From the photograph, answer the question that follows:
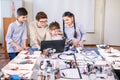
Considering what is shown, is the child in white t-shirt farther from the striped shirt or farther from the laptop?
the striped shirt

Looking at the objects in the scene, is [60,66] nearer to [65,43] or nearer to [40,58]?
[40,58]

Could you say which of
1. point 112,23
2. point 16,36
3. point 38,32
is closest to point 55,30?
point 38,32

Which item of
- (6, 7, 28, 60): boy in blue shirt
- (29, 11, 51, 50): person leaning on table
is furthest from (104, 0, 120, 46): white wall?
(6, 7, 28, 60): boy in blue shirt

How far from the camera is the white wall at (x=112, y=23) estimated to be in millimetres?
5953

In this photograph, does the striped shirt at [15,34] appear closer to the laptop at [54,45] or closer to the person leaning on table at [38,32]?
the person leaning on table at [38,32]

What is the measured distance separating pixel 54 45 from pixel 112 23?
375 centimetres

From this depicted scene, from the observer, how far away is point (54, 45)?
274 cm

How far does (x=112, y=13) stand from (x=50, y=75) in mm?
4559

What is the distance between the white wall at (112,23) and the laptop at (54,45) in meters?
3.55

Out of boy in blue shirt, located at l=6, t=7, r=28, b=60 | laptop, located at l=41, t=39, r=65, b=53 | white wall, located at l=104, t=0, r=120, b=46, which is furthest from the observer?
white wall, located at l=104, t=0, r=120, b=46

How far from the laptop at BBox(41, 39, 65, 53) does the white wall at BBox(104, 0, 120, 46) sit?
355 centimetres

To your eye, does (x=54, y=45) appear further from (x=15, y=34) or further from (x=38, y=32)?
(x=15, y=34)

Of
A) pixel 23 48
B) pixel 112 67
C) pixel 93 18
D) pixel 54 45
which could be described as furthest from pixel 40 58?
Answer: pixel 93 18

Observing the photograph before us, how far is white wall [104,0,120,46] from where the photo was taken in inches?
234
